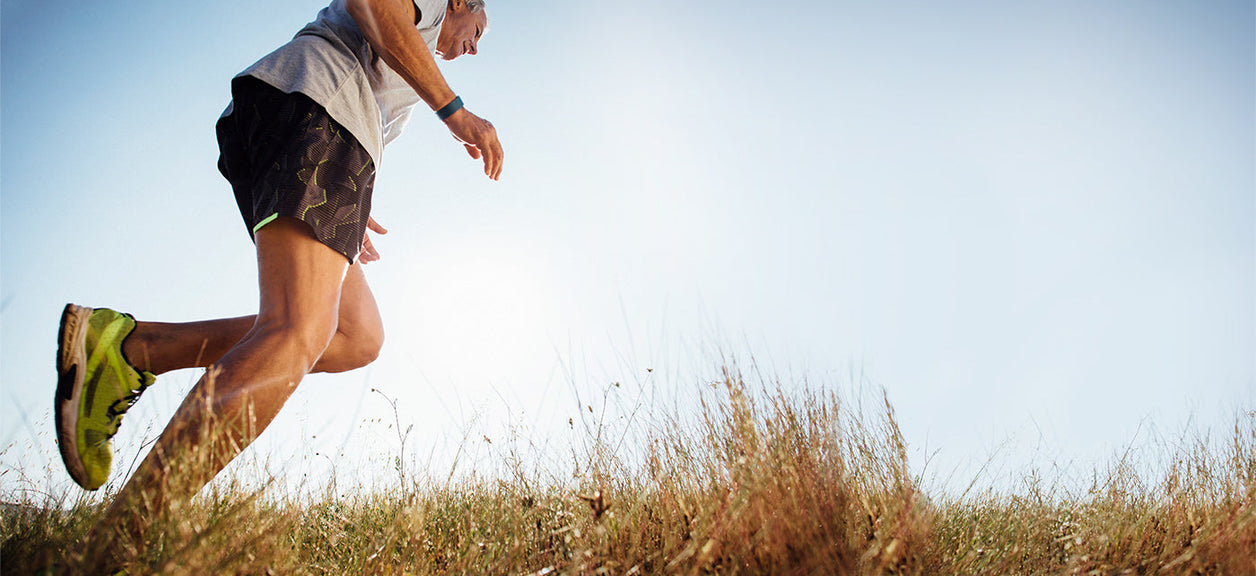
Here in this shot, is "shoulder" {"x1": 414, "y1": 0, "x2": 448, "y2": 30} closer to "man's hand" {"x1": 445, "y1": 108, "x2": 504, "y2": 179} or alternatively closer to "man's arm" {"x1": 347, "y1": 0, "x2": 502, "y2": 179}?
"man's arm" {"x1": 347, "y1": 0, "x2": 502, "y2": 179}

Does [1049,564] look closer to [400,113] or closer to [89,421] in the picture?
[400,113]

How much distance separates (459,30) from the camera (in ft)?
6.25

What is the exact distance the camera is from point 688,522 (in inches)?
56.7

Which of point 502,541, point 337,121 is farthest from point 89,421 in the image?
point 502,541

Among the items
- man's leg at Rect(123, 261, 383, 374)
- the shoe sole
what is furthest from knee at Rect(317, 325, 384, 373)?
the shoe sole

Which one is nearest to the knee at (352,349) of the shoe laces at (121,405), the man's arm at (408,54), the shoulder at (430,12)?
the shoe laces at (121,405)

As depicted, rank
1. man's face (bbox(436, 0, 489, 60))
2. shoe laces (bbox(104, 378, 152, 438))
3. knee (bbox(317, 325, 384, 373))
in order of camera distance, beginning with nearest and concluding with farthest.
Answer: shoe laces (bbox(104, 378, 152, 438)) → knee (bbox(317, 325, 384, 373)) → man's face (bbox(436, 0, 489, 60))

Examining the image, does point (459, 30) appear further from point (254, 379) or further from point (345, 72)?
point (254, 379)

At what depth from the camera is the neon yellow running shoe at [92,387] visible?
1.20 metres

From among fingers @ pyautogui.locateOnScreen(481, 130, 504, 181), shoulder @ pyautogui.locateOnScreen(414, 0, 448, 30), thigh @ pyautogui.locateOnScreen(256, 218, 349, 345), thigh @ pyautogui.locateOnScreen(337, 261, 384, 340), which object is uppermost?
shoulder @ pyautogui.locateOnScreen(414, 0, 448, 30)

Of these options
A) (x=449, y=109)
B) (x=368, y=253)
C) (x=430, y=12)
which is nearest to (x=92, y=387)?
(x=368, y=253)

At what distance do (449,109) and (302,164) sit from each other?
38cm

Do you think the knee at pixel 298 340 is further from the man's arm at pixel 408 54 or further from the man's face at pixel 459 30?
the man's face at pixel 459 30

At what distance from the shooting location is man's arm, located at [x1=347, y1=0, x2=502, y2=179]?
1428mm
